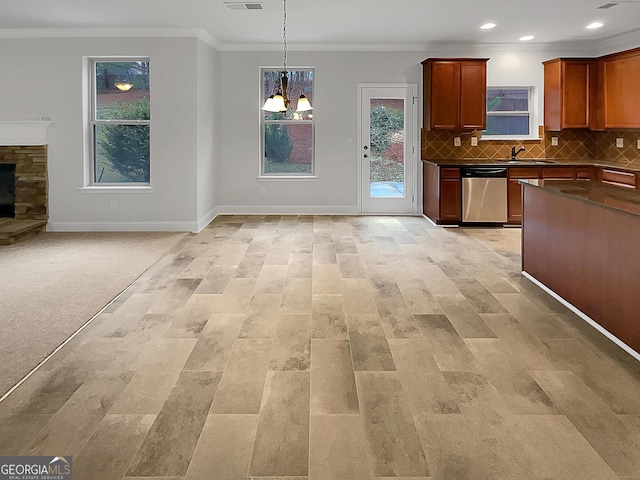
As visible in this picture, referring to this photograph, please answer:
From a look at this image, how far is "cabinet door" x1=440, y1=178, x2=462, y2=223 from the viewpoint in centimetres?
792

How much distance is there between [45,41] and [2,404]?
6064 millimetres

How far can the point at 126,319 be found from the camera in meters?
3.93

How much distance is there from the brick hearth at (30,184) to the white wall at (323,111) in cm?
252

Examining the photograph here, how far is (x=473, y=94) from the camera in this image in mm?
8219

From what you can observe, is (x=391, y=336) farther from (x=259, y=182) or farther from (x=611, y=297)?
(x=259, y=182)

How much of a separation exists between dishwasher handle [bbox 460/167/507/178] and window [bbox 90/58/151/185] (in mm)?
4186

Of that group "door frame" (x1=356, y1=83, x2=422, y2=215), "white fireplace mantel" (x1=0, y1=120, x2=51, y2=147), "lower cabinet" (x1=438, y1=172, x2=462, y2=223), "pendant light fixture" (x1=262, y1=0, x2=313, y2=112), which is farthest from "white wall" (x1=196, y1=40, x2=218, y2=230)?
"lower cabinet" (x1=438, y1=172, x2=462, y2=223)

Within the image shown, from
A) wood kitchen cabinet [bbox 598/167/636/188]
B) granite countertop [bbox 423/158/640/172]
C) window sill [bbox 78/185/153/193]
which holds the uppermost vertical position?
granite countertop [bbox 423/158/640/172]

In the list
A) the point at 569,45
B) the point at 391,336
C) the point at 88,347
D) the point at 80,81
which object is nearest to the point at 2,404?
the point at 88,347

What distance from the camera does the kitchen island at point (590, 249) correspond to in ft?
10.9

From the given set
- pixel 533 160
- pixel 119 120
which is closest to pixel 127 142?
pixel 119 120

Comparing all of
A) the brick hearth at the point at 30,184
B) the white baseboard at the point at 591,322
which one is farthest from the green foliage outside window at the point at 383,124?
the brick hearth at the point at 30,184

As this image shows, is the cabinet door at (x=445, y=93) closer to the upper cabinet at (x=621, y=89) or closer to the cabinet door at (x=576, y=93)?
the cabinet door at (x=576, y=93)

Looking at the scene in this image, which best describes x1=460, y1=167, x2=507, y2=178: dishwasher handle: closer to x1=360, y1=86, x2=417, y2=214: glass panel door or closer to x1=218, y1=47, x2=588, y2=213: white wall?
x1=360, y1=86, x2=417, y2=214: glass panel door
